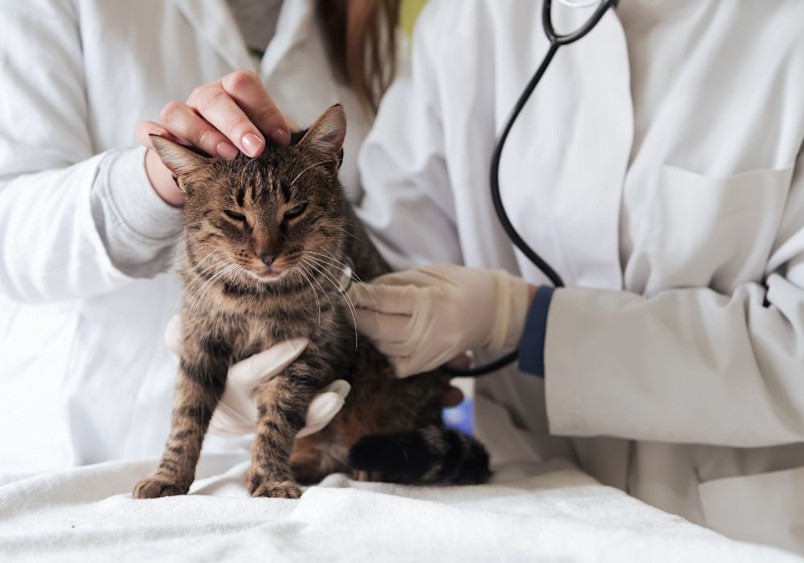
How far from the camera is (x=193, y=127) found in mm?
873

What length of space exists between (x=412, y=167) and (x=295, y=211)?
46cm

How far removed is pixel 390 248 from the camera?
4.54 ft

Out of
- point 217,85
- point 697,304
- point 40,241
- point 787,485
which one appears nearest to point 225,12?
point 217,85

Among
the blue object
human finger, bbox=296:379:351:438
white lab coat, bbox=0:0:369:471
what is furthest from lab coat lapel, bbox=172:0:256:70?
the blue object

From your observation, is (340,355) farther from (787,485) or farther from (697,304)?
(787,485)

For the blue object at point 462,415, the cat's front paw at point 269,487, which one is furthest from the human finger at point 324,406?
the blue object at point 462,415

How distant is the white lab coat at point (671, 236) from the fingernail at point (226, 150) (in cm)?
52

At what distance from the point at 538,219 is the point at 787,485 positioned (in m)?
0.59

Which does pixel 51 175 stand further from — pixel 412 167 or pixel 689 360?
pixel 689 360

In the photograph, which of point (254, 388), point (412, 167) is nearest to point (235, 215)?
point (254, 388)

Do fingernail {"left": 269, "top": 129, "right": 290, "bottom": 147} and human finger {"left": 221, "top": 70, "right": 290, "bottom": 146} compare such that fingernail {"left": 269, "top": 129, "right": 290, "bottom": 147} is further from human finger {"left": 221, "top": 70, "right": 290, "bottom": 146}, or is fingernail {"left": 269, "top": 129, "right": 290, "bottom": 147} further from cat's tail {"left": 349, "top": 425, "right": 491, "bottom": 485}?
cat's tail {"left": 349, "top": 425, "right": 491, "bottom": 485}

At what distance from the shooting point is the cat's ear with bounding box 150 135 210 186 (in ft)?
2.82

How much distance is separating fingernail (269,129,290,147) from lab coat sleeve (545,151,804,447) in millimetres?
516

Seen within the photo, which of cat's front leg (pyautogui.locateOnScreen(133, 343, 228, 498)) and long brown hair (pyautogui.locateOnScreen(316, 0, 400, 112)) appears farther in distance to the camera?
long brown hair (pyautogui.locateOnScreen(316, 0, 400, 112))
